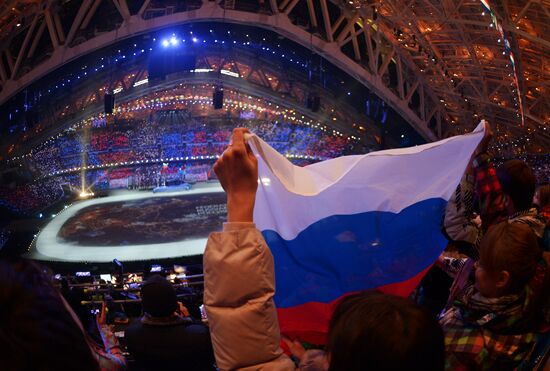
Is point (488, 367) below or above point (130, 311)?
above

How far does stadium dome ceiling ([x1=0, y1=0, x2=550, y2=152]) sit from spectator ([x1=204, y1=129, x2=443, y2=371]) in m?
12.4

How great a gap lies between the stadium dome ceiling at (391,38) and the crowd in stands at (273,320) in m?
11.8

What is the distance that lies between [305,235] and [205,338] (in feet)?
2.82

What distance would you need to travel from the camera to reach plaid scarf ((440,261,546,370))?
168cm

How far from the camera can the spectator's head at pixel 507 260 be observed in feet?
5.86

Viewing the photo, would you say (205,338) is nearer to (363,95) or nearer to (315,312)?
(315,312)

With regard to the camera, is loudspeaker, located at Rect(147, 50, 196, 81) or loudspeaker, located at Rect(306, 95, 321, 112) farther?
loudspeaker, located at Rect(147, 50, 196, 81)

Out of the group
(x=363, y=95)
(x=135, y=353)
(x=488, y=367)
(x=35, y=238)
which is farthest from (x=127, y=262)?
(x=363, y=95)

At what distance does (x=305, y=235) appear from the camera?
7.62ft

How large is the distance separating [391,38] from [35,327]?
78.5 ft

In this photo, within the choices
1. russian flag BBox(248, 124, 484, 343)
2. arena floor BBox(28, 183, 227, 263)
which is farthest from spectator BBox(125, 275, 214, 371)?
arena floor BBox(28, 183, 227, 263)

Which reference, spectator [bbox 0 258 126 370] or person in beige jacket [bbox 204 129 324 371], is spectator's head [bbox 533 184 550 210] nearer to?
person in beige jacket [bbox 204 129 324 371]

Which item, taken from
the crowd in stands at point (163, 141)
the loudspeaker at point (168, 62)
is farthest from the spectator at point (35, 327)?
the crowd in stands at point (163, 141)

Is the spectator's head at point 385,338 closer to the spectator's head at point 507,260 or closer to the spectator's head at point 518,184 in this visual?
the spectator's head at point 507,260
